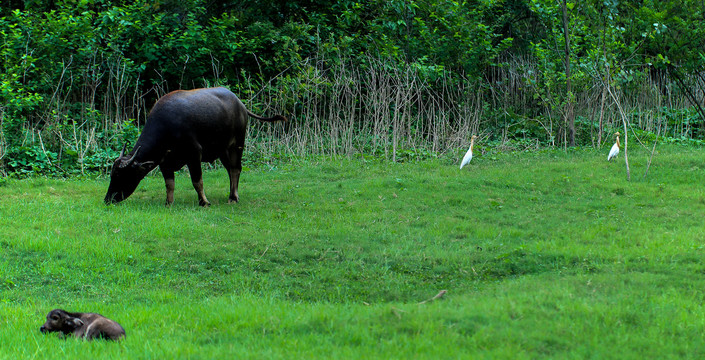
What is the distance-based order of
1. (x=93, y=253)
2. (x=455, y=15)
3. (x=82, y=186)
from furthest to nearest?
(x=455, y=15)
(x=82, y=186)
(x=93, y=253)

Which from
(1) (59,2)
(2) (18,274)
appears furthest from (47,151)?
(2) (18,274)

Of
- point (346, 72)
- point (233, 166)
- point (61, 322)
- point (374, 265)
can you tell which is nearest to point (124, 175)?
point (233, 166)

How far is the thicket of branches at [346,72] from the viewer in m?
14.3

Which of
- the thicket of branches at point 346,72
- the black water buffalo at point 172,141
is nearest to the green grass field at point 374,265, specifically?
the black water buffalo at point 172,141

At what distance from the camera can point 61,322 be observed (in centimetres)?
504

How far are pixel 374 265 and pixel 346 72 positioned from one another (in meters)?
10.1

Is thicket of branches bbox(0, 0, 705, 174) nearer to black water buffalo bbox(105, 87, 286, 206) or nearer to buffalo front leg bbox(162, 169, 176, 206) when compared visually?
black water buffalo bbox(105, 87, 286, 206)

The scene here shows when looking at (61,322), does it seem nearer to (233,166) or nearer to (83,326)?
(83,326)

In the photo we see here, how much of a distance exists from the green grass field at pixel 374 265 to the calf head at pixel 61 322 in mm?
71

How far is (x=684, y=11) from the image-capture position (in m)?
15.8

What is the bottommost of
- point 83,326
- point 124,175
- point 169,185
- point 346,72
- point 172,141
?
point 83,326

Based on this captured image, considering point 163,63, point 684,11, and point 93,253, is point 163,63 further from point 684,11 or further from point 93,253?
point 684,11

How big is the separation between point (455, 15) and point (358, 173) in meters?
7.15

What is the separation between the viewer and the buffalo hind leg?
35.7 feet
